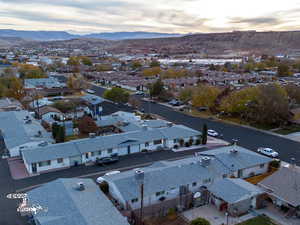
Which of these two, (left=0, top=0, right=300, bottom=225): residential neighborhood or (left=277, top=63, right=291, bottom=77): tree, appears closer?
(left=0, top=0, right=300, bottom=225): residential neighborhood

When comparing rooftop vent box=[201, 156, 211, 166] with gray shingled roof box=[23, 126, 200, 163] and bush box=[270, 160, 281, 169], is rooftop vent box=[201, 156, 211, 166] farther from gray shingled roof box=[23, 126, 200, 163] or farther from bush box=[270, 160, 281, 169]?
gray shingled roof box=[23, 126, 200, 163]

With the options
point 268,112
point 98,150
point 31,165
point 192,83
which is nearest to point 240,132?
point 268,112

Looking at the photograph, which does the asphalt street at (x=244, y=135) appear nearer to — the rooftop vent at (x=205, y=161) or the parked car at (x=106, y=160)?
the rooftop vent at (x=205, y=161)

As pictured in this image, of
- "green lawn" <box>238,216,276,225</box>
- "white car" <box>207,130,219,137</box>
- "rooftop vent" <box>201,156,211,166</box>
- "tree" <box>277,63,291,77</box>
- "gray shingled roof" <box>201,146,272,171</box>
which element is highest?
"tree" <box>277,63,291,77</box>

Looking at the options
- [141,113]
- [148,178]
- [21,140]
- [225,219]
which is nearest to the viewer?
[225,219]

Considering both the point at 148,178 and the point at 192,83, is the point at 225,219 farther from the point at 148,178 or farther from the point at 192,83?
the point at 192,83

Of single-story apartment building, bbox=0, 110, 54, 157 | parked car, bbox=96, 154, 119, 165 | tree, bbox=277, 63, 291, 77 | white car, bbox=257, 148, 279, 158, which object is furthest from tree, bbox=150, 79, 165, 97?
tree, bbox=277, 63, 291, 77
